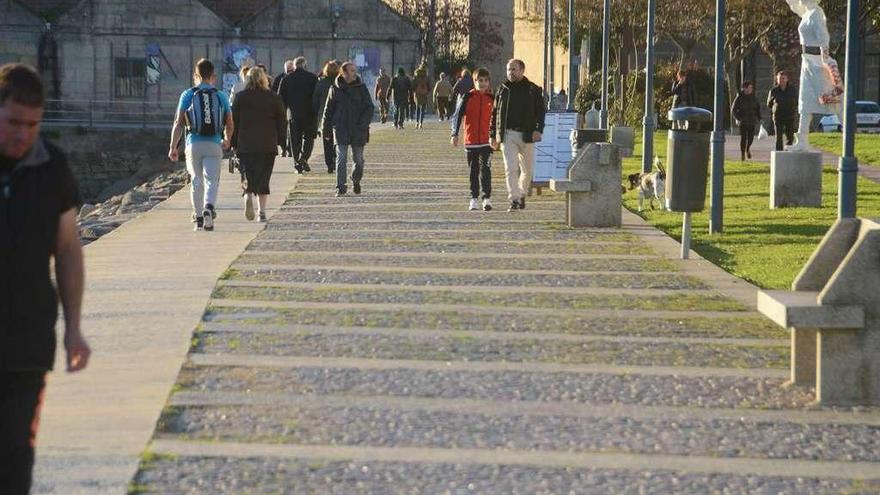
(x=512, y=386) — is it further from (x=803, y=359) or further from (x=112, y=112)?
(x=112, y=112)

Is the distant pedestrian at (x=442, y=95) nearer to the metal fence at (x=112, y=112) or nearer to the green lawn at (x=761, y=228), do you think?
the metal fence at (x=112, y=112)

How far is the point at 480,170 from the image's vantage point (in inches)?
859

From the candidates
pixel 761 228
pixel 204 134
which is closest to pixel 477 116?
pixel 761 228

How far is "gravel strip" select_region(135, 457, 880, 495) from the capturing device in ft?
23.6

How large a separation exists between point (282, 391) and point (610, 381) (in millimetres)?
1658

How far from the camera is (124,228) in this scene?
790 inches

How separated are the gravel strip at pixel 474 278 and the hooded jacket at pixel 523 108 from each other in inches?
261

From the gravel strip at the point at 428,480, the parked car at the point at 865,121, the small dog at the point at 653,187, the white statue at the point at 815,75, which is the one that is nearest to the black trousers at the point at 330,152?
the small dog at the point at 653,187

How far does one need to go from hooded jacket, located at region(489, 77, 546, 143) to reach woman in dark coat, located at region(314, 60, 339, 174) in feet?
19.7

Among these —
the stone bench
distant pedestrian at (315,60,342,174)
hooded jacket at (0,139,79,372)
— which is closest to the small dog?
distant pedestrian at (315,60,342,174)

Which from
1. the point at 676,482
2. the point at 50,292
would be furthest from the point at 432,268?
the point at 50,292

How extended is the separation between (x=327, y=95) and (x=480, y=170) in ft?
21.3

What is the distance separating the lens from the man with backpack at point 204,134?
18500mm

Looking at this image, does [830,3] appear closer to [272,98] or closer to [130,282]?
[272,98]
